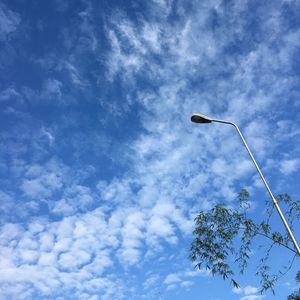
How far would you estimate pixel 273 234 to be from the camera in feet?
53.6

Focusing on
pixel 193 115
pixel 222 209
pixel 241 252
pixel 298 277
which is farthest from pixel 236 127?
pixel 298 277

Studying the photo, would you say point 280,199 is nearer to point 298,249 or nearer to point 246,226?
point 246,226

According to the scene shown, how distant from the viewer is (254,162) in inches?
493

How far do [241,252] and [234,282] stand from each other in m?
1.49

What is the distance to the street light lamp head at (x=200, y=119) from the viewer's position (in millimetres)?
13357

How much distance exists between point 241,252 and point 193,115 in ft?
24.3

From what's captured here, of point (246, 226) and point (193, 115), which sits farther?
point (246, 226)

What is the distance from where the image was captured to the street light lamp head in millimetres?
13357

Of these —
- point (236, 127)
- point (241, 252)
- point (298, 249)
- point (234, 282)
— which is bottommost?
point (298, 249)

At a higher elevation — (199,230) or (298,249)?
(199,230)

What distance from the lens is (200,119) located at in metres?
13.5

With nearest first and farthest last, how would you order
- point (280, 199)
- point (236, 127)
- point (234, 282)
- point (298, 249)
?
point (298, 249) < point (236, 127) < point (234, 282) < point (280, 199)

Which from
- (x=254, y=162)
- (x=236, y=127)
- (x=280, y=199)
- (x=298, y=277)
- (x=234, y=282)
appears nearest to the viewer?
(x=254, y=162)

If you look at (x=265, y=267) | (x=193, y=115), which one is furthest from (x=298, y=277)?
(x=193, y=115)
